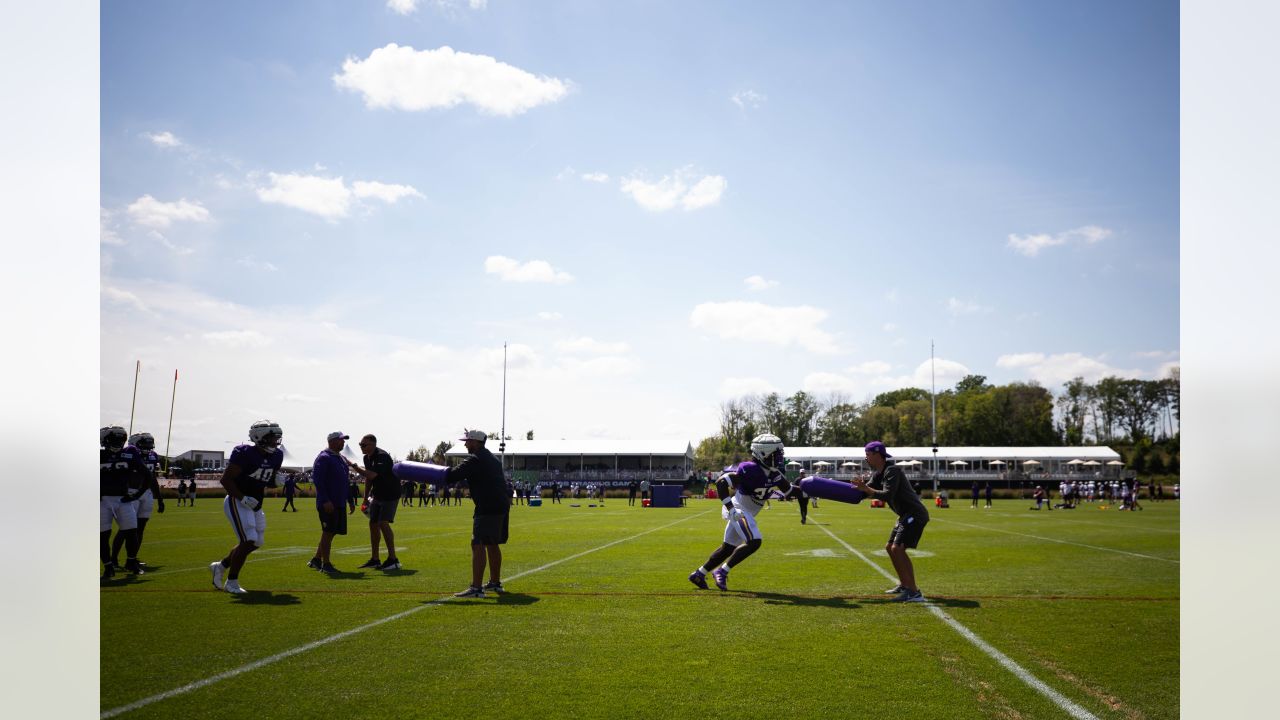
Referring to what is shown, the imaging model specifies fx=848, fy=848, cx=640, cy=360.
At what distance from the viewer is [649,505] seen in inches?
1911

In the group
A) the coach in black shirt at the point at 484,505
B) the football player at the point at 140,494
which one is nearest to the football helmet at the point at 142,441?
the football player at the point at 140,494

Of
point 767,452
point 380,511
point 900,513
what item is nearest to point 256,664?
point 767,452

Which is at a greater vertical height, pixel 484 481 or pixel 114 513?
pixel 484 481

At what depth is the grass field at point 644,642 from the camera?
19.0ft

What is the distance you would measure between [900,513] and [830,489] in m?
1.00

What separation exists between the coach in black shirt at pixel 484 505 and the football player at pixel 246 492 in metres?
2.53

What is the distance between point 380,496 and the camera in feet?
46.5

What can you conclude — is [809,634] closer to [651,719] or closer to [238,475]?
[651,719]

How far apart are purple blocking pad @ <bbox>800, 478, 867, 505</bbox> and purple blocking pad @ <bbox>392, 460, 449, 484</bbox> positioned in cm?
495

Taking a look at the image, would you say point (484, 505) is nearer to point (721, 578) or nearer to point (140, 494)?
point (721, 578)

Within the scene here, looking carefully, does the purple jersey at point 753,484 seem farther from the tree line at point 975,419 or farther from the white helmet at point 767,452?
the tree line at point 975,419
